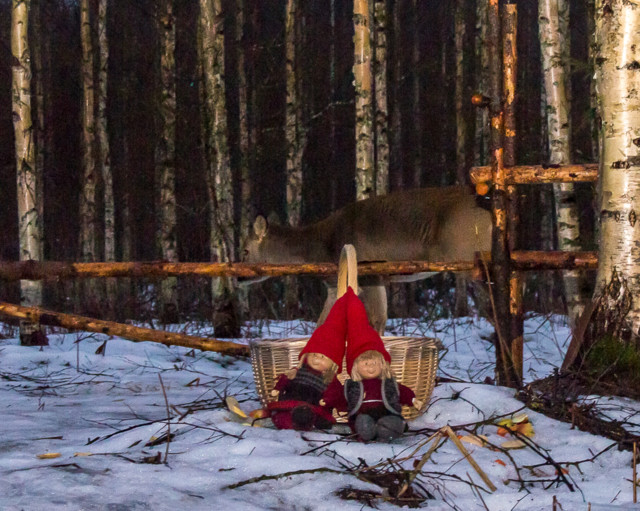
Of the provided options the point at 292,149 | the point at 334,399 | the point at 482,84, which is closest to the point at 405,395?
the point at 334,399

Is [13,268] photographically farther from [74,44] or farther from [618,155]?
[74,44]

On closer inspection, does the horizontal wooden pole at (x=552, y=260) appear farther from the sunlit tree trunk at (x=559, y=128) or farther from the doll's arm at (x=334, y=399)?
the sunlit tree trunk at (x=559, y=128)

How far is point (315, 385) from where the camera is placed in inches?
163

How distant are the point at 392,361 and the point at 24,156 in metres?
6.38

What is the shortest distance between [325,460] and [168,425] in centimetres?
81

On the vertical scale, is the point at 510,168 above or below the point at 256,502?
above

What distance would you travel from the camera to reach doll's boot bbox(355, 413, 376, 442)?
12.6 feet

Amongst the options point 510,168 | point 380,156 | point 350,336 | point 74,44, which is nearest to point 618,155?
point 510,168

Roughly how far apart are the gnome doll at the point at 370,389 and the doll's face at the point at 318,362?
13 cm

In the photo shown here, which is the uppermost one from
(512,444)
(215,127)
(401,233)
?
(215,127)

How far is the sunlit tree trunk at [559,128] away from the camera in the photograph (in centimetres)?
809

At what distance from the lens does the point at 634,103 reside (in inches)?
205

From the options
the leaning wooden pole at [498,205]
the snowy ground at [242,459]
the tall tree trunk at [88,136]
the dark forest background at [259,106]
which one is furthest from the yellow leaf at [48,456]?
the dark forest background at [259,106]

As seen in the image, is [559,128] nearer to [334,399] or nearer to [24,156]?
[24,156]
